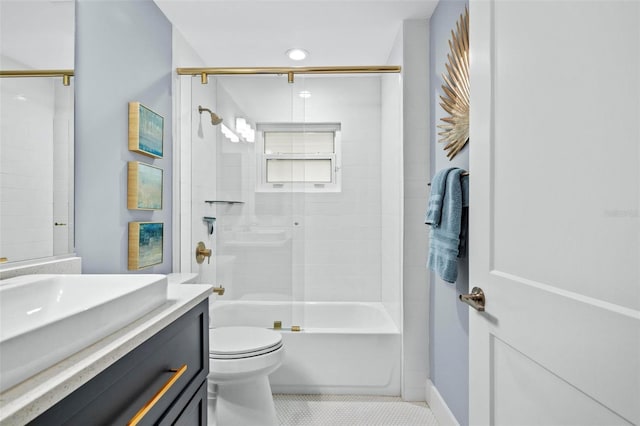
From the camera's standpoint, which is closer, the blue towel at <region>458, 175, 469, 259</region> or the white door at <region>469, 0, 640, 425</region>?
the white door at <region>469, 0, 640, 425</region>

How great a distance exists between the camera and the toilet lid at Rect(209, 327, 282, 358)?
5.64 ft

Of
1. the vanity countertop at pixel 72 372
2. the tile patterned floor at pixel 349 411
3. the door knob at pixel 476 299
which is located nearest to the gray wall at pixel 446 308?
the tile patterned floor at pixel 349 411

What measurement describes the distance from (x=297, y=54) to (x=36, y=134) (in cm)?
187

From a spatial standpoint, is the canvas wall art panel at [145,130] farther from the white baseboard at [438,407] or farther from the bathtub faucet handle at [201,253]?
the white baseboard at [438,407]

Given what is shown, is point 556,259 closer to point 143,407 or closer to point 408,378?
point 143,407

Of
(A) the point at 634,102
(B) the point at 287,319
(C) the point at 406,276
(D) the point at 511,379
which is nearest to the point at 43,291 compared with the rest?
(D) the point at 511,379

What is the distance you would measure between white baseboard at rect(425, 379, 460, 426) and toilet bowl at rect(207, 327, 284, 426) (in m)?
0.88

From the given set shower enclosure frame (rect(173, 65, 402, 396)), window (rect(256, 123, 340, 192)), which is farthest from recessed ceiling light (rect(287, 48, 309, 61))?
window (rect(256, 123, 340, 192))

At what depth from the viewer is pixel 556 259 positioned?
28.9 inches

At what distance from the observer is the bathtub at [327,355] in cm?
219

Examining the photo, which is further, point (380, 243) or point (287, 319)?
point (380, 243)

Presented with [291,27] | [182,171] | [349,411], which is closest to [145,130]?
[182,171]

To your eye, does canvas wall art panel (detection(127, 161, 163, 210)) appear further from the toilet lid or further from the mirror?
the toilet lid

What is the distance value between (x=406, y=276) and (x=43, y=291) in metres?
1.77
